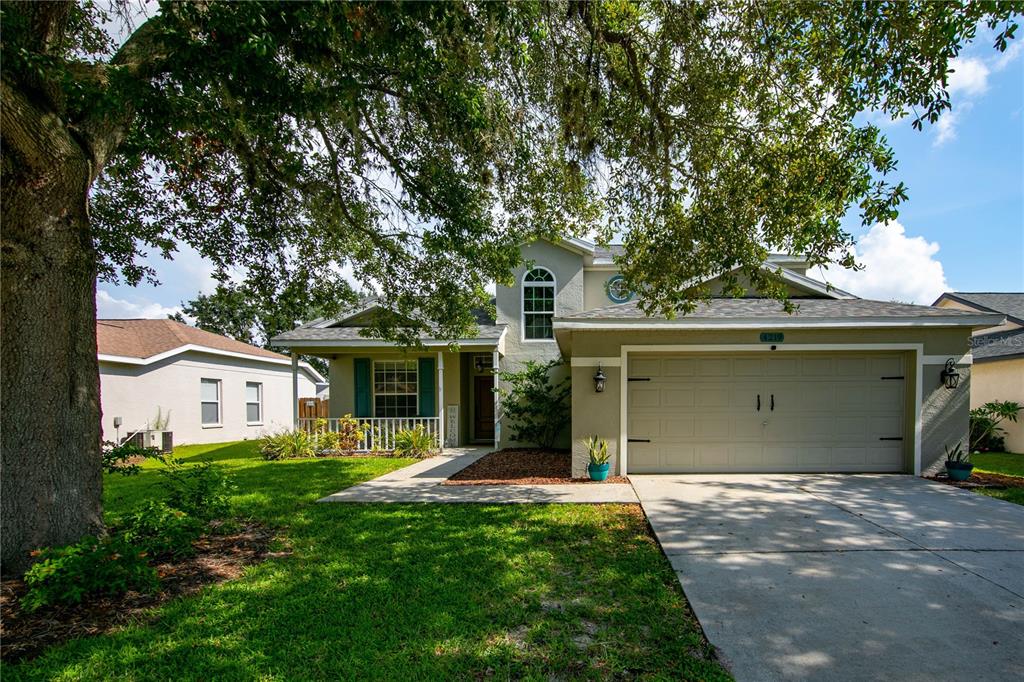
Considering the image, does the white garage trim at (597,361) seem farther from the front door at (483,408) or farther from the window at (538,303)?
the front door at (483,408)

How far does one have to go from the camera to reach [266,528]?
5.63 meters

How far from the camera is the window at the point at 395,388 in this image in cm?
1348

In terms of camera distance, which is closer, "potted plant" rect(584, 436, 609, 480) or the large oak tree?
the large oak tree

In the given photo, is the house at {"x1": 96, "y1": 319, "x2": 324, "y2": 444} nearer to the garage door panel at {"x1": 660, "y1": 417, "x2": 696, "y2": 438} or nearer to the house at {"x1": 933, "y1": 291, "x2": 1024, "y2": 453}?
the garage door panel at {"x1": 660, "y1": 417, "x2": 696, "y2": 438}

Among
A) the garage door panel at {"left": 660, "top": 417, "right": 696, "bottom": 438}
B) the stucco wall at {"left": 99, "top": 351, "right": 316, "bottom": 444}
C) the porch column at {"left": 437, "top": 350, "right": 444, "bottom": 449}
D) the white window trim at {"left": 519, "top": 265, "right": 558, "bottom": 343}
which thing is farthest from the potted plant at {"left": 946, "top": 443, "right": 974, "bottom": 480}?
the stucco wall at {"left": 99, "top": 351, "right": 316, "bottom": 444}

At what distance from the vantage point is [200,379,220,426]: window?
17.1m

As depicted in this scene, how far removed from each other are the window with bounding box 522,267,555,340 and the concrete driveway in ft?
23.0

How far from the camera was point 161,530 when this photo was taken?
14.4ft

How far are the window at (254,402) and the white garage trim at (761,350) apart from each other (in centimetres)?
1661

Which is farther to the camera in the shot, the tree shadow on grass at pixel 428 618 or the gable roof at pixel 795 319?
the gable roof at pixel 795 319

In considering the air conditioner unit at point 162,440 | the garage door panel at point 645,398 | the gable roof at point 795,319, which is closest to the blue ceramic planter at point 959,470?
the gable roof at point 795,319

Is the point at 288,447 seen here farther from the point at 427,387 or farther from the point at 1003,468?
the point at 1003,468

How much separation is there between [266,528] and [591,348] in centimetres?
558

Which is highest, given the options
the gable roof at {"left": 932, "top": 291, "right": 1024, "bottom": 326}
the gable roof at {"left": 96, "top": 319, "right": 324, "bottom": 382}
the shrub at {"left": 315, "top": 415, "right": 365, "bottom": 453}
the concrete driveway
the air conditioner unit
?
the gable roof at {"left": 932, "top": 291, "right": 1024, "bottom": 326}
